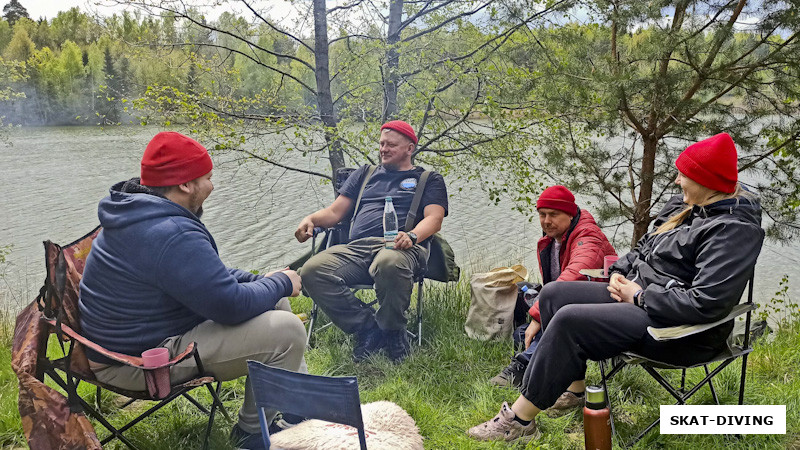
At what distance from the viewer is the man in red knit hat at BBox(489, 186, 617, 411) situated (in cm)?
267

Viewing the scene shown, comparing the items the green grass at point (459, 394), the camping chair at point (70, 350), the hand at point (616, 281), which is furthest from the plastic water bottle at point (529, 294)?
the camping chair at point (70, 350)

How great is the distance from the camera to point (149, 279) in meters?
1.92

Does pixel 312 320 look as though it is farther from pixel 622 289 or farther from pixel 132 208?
pixel 622 289

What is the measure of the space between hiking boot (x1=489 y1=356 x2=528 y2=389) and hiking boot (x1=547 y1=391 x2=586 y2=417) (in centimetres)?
25

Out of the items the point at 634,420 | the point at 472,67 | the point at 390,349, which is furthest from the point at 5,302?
the point at 634,420

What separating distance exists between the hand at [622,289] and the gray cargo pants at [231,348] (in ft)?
3.97

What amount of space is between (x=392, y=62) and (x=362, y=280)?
2146 mm

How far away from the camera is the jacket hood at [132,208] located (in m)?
1.92

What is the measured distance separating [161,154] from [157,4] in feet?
9.77

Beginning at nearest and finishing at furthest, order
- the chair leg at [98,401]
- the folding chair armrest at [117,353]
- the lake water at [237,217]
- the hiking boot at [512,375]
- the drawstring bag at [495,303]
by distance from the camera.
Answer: the folding chair armrest at [117,353]
the chair leg at [98,401]
the hiking boot at [512,375]
the drawstring bag at [495,303]
the lake water at [237,217]

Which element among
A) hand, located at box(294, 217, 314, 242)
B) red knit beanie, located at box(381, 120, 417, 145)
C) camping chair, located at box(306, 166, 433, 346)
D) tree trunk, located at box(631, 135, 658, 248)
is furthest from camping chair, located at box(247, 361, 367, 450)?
tree trunk, located at box(631, 135, 658, 248)

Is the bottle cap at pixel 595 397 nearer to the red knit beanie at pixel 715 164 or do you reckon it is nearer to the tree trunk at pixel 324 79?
the red knit beanie at pixel 715 164

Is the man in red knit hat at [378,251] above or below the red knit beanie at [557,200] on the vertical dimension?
below

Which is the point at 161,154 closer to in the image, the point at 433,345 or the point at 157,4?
the point at 433,345
